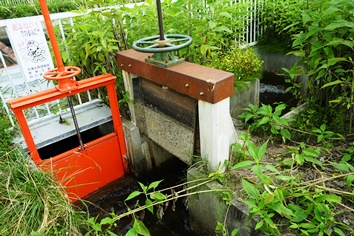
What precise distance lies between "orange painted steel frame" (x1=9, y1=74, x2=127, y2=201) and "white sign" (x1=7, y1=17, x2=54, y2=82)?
495 millimetres

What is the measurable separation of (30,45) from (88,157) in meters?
1.63

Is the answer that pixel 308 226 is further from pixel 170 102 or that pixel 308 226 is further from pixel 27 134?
pixel 27 134

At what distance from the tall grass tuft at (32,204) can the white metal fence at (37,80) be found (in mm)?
1148

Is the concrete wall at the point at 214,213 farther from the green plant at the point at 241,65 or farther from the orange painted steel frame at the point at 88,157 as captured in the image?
the green plant at the point at 241,65

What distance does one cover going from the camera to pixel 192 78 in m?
2.56

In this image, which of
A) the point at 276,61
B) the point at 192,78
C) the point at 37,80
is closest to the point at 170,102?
the point at 192,78

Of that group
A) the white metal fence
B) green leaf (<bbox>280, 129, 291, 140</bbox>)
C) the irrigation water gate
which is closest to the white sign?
the white metal fence

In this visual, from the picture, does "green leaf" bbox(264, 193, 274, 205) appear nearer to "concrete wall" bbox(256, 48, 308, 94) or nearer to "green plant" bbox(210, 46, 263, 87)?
"green plant" bbox(210, 46, 263, 87)

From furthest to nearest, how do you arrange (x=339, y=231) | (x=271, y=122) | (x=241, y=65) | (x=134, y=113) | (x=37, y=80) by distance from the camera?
(x=241, y=65)
(x=37, y=80)
(x=134, y=113)
(x=271, y=122)
(x=339, y=231)

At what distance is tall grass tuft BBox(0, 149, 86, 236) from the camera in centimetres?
247

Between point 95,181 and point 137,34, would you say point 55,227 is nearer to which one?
point 95,181

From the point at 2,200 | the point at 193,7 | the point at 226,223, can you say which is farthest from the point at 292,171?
the point at 2,200

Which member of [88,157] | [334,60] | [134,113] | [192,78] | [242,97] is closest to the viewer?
[192,78]

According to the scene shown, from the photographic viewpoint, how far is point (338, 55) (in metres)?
3.08
